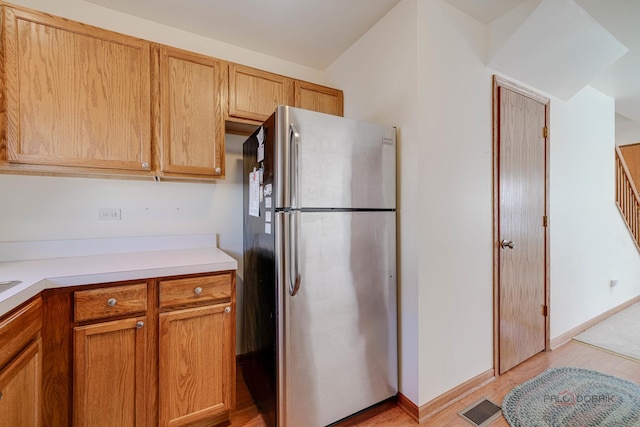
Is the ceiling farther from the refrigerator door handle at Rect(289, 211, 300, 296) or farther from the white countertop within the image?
the white countertop

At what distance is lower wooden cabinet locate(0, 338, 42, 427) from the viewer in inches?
37.4

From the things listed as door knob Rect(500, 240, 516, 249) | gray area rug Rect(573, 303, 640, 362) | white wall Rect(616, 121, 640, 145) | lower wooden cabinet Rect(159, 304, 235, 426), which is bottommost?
gray area rug Rect(573, 303, 640, 362)

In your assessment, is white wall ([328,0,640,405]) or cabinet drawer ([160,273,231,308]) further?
white wall ([328,0,640,405])

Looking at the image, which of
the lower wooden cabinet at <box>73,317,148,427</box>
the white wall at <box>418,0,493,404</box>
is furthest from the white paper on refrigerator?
the white wall at <box>418,0,493,404</box>

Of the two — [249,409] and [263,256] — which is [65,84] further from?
[249,409]

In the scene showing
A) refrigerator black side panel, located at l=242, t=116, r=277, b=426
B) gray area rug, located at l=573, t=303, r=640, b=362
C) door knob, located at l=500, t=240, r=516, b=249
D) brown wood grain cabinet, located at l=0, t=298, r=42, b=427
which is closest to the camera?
brown wood grain cabinet, located at l=0, t=298, r=42, b=427

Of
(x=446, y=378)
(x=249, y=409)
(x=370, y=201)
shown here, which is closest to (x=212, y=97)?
(x=370, y=201)

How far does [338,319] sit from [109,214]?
1.63m

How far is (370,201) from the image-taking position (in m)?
1.66

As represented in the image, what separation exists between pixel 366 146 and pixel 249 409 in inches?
70.4

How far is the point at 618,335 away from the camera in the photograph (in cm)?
269

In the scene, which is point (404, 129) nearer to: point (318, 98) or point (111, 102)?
point (318, 98)

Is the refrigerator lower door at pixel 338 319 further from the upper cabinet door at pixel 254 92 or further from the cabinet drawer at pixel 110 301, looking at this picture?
the upper cabinet door at pixel 254 92

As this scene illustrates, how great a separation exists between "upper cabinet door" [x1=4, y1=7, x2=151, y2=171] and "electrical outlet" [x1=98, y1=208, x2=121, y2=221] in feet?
1.32
